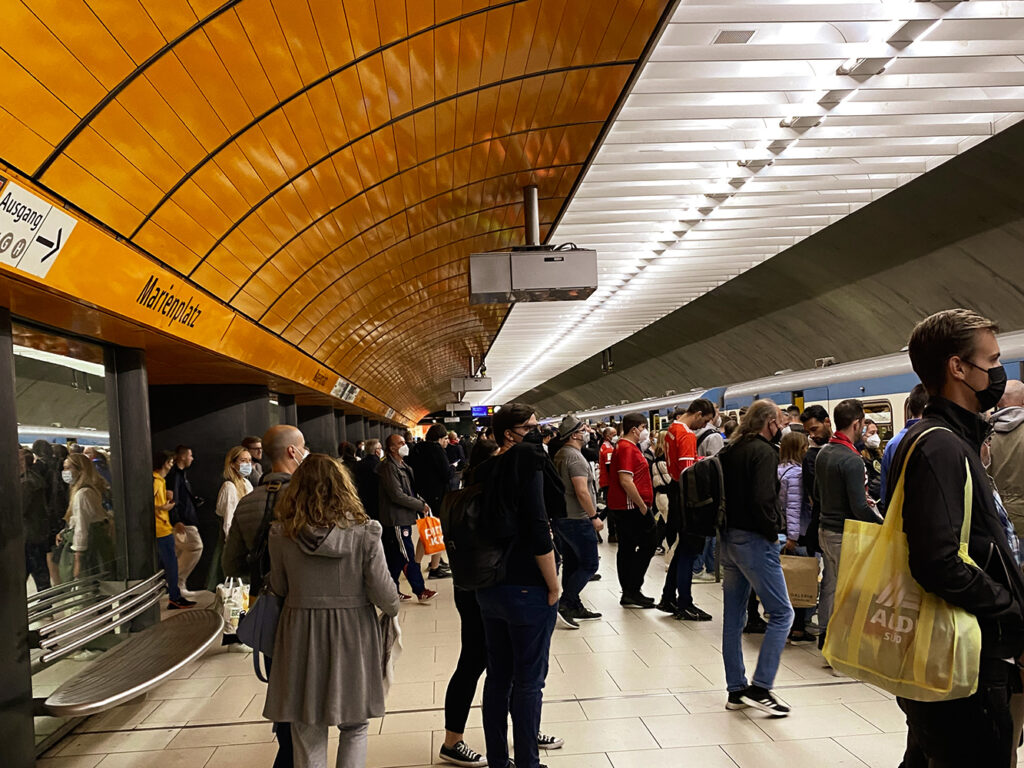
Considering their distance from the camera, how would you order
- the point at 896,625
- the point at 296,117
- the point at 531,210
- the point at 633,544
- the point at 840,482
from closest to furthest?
the point at 896,625, the point at 840,482, the point at 296,117, the point at 633,544, the point at 531,210

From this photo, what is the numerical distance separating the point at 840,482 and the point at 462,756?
3.28 metres

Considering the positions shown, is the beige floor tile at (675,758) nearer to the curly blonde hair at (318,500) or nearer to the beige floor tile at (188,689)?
the curly blonde hair at (318,500)

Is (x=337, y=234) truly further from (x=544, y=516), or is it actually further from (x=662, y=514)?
(x=544, y=516)

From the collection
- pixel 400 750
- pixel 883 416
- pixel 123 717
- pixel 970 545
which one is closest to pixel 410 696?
pixel 400 750

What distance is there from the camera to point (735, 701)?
538 cm

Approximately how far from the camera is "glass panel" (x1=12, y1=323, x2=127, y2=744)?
5.45 m

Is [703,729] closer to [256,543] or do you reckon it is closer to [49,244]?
[256,543]

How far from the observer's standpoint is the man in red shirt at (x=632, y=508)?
8.44 metres

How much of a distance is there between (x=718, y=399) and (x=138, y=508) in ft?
59.8

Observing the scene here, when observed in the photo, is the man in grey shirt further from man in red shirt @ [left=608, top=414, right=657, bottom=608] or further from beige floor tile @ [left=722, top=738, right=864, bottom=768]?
beige floor tile @ [left=722, top=738, right=864, bottom=768]

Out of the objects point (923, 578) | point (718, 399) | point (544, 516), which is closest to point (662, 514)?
point (544, 516)

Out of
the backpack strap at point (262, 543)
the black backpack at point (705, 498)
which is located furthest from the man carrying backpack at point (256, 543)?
the black backpack at point (705, 498)

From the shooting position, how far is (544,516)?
400 centimetres

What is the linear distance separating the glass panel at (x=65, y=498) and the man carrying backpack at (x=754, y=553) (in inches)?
160
